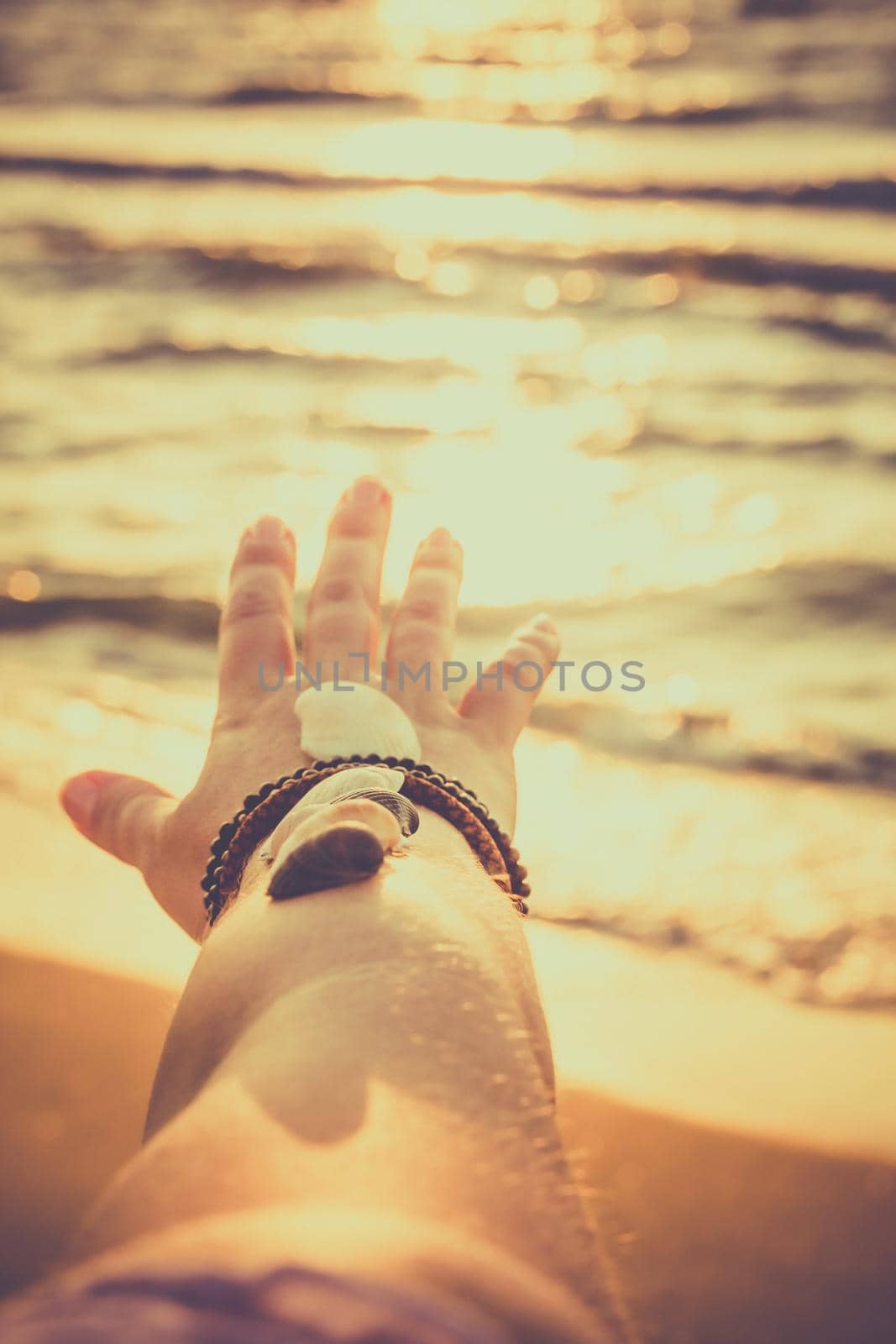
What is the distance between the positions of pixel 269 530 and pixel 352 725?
589mm

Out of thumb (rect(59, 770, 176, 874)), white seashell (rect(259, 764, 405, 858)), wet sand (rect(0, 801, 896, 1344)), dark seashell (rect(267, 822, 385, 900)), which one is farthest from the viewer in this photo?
wet sand (rect(0, 801, 896, 1344))

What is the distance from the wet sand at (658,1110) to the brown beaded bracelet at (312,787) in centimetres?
71

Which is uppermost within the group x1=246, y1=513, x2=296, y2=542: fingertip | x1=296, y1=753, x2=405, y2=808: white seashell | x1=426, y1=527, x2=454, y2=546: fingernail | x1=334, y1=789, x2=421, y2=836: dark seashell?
x1=426, y1=527, x2=454, y2=546: fingernail

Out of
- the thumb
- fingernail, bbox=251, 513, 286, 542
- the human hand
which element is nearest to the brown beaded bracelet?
the human hand

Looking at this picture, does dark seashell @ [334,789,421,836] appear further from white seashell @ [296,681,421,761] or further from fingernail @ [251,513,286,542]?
fingernail @ [251,513,286,542]

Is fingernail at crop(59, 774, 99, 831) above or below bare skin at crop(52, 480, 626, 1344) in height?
above

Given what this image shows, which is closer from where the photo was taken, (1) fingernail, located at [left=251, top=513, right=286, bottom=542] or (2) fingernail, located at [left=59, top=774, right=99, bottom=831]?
(2) fingernail, located at [left=59, top=774, right=99, bottom=831]

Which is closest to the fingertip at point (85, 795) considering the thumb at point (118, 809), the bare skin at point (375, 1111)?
the thumb at point (118, 809)

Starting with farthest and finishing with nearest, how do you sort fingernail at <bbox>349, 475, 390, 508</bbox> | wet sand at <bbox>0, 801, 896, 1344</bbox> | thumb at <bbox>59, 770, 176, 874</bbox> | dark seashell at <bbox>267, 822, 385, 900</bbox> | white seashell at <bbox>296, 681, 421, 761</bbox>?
fingernail at <bbox>349, 475, 390, 508</bbox> → wet sand at <bbox>0, 801, 896, 1344</bbox> → thumb at <bbox>59, 770, 176, 874</bbox> → white seashell at <bbox>296, 681, 421, 761</bbox> → dark seashell at <bbox>267, 822, 385, 900</bbox>

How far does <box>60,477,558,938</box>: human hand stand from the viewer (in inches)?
72.4

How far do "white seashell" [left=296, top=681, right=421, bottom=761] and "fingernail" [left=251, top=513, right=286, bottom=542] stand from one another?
43 centimetres

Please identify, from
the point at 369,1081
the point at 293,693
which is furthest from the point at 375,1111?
the point at 293,693

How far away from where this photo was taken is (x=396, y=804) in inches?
59.0

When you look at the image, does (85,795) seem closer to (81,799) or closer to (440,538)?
(81,799)
